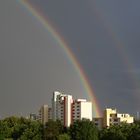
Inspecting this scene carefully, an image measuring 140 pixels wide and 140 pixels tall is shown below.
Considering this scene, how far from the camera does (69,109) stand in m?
79.5

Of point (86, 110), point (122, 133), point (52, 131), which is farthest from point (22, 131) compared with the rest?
point (86, 110)

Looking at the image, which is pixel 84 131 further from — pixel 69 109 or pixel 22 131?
pixel 69 109

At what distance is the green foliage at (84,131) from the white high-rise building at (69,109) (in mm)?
25686

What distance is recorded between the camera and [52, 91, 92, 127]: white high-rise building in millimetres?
78625

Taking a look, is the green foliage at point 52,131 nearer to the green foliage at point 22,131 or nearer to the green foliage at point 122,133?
the green foliage at point 22,131

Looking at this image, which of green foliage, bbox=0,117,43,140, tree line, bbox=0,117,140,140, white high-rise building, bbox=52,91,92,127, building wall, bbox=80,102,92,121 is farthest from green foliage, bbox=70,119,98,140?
building wall, bbox=80,102,92,121

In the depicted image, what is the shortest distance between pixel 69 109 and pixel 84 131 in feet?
97.0

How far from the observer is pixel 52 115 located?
83.3m

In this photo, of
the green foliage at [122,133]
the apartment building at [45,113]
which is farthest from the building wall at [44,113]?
the green foliage at [122,133]

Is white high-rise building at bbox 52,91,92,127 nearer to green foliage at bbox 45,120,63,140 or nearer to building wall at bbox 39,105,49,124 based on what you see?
building wall at bbox 39,105,49,124

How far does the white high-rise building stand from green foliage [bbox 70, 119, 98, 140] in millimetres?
25686

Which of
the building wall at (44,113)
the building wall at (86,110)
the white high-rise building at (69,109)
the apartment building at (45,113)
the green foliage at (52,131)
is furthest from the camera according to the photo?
the building wall at (44,113)

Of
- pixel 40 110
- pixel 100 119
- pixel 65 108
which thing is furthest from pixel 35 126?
pixel 40 110

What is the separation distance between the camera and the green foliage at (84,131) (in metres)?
49.4
